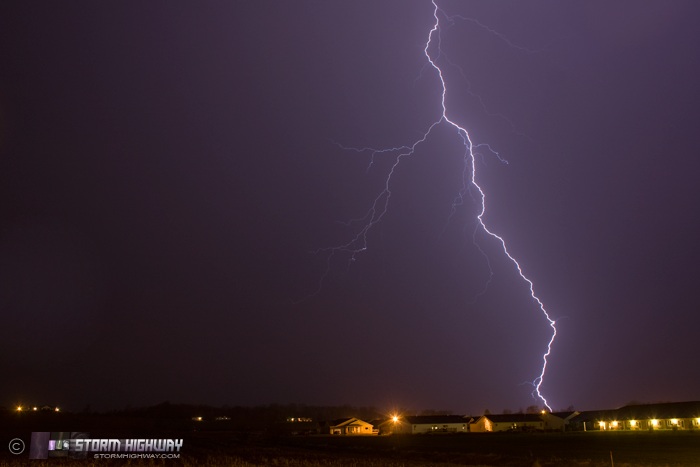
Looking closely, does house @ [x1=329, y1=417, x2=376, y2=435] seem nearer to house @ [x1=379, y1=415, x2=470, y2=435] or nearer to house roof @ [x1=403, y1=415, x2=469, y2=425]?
house @ [x1=379, y1=415, x2=470, y2=435]

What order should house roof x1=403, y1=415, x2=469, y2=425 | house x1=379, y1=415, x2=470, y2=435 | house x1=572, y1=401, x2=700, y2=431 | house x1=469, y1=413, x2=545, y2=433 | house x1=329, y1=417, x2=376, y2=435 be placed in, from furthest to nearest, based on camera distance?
house roof x1=403, y1=415, x2=469, y2=425 → house x1=379, y1=415, x2=470, y2=435 → house x1=469, y1=413, x2=545, y2=433 → house x1=329, y1=417, x2=376, y2=435 → house x1=572, y1=401, x2=700, y2=431

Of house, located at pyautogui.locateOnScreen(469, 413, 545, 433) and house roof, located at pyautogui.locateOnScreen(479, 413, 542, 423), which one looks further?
house roof, located at pyautogui.locateOnScreen(479, 413, 542, 423)

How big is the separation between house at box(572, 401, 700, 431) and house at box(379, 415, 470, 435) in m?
14.1

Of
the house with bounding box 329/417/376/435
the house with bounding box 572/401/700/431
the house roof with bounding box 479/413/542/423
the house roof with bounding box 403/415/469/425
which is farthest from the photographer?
the house roof with bounding box 403/415/469/425

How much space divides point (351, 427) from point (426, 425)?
31.3ft

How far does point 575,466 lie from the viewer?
22594 millimetres

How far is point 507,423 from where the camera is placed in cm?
7944

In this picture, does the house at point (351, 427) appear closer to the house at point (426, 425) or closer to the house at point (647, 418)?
the house at point (426, 425)

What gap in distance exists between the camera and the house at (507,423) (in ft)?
259

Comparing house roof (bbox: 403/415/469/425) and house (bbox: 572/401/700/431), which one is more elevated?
house roof (bbox: 403/415/469/425)

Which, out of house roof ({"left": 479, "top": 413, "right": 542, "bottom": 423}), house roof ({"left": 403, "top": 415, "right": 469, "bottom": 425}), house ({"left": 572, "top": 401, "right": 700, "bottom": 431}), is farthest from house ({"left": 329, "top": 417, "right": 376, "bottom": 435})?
house ({"left": 572, "top": 401, "right": 700, "bottom": 431})

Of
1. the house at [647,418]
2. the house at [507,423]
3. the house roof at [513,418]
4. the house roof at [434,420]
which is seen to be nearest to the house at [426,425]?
the house roof at [434,420]

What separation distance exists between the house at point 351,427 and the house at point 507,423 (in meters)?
13.7

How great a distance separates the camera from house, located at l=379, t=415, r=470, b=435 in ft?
260
